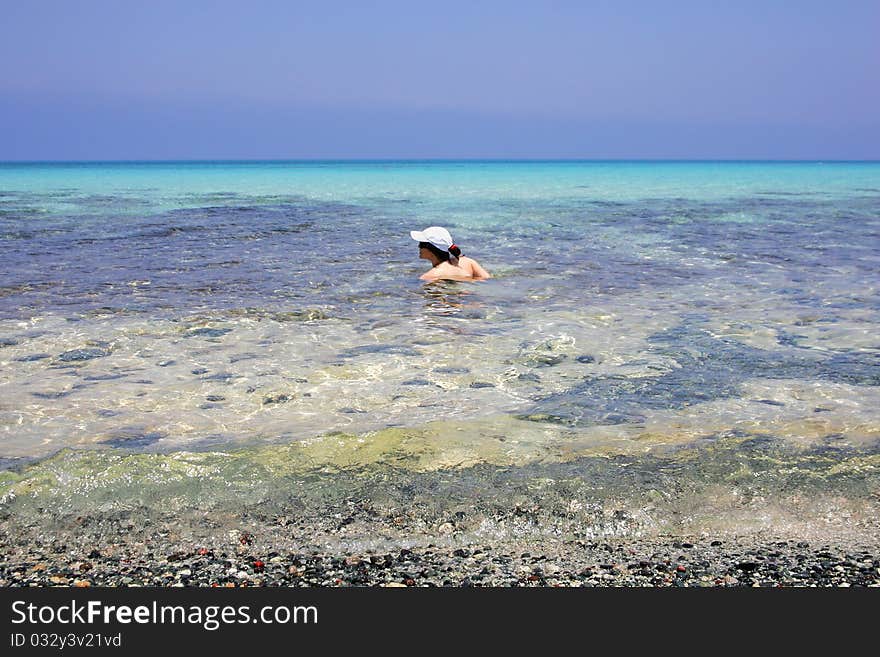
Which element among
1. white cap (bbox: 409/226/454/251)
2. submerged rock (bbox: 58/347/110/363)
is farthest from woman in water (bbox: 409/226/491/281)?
submerged rock (bbox: 58/347/110/363)

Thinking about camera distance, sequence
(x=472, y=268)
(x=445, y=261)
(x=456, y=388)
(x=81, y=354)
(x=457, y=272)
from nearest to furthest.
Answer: (x=456, y=388)
(x=81, y=354)
(x=457, y=272)
(x=472, y=268)
(x=445, y=261)

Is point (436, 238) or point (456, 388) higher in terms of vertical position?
point (436, 238)

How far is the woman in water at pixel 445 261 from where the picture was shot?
12367 millimetres

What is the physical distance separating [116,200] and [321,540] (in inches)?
1246

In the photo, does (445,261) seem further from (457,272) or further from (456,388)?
(456,388)

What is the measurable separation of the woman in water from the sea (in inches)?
14.9

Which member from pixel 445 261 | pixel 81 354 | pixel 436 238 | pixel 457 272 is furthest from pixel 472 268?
pixel 81 354

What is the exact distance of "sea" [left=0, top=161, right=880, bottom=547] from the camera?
4629mm

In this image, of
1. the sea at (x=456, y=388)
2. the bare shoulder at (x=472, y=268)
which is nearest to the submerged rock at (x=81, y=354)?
the sea at (x=456, y=388)

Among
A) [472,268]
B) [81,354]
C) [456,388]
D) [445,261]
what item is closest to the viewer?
[456,388]

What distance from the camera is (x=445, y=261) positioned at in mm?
12703

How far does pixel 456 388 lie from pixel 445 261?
6.17m

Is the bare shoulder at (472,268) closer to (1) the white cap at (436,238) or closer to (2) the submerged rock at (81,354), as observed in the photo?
(1) the white cap at (436,238)

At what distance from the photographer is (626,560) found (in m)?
3.88
